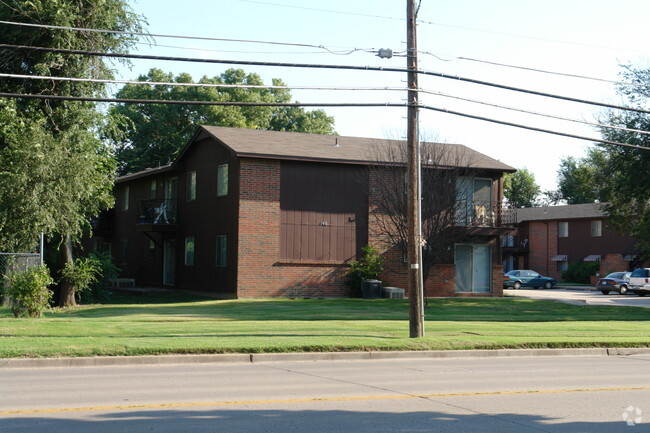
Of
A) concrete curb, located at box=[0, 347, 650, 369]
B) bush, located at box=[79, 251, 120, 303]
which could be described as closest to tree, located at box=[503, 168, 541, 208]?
bush, located at box=[79, 251, 120, 303]

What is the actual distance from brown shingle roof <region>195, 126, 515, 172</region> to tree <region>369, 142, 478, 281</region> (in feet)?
2.06

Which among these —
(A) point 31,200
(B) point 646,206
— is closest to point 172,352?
(A) point 31,200

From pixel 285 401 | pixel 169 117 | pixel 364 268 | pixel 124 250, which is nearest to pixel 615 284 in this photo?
pixel 364 268

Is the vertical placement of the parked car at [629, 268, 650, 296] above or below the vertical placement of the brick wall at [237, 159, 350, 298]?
below

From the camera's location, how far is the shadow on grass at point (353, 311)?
2434 cm

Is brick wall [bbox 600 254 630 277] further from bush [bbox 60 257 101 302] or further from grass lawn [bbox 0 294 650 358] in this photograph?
bush [bbox 60 257 101 302]

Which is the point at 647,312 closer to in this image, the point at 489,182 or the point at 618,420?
the point at 489,182

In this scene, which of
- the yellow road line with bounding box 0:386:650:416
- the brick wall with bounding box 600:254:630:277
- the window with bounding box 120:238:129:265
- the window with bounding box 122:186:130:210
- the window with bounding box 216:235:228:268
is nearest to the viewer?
the yellow road line with bounding box 0:386:650:416

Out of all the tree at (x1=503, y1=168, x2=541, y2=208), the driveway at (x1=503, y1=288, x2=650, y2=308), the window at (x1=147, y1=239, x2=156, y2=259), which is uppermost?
the tree at (x1=503, y1=168, x2=541, y2=208)

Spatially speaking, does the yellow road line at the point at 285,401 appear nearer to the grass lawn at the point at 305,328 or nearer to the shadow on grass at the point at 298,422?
the shadow on grass at the point at 298,422

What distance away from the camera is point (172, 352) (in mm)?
15250

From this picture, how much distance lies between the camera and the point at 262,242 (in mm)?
32344

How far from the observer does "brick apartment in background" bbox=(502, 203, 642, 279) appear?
6225 cm

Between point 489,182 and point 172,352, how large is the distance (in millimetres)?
24899
